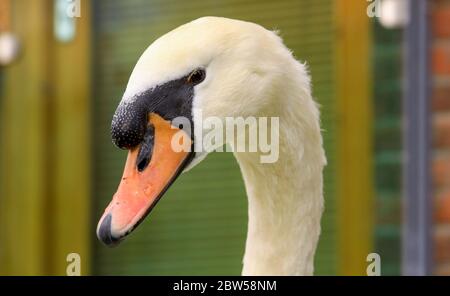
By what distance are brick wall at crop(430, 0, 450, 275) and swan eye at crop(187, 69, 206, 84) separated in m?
0.58

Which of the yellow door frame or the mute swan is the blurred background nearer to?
the yellow door frame

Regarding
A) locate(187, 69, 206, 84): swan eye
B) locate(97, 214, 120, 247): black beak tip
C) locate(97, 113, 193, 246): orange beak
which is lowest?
locate(97, 214, 120, 247): black beak tip

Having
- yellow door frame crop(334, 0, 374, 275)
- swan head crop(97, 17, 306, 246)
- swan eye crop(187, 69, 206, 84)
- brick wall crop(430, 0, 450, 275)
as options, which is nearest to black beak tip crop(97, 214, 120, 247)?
swan head crop(97, 17, 306, 246)

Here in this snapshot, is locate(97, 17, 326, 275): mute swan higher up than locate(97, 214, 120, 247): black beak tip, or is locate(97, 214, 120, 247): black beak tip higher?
locate(97, 17, 326, 275): mute swan

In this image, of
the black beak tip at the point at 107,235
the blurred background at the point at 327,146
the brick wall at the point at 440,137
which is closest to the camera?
the black beak tip at the point at 107,235

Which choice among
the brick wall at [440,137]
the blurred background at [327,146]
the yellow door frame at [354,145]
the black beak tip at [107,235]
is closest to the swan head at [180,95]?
the black beak tip at [107,235]

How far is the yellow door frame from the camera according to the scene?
1.08 meters

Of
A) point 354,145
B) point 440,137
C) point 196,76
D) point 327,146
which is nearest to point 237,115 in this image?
point 196,76

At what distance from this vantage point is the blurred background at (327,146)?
104 centimetres

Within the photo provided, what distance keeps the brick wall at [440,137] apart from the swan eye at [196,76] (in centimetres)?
58

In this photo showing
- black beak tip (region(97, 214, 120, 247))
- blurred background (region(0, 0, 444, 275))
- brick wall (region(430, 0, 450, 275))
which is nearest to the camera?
black beak tip (region(97, 214, 120, 247))

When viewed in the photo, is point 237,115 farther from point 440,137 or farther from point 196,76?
point 440,137

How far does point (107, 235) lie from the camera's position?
0.63m

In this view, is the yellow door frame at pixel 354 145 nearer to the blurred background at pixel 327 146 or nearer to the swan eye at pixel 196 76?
the blurred background at pixel 327 146
